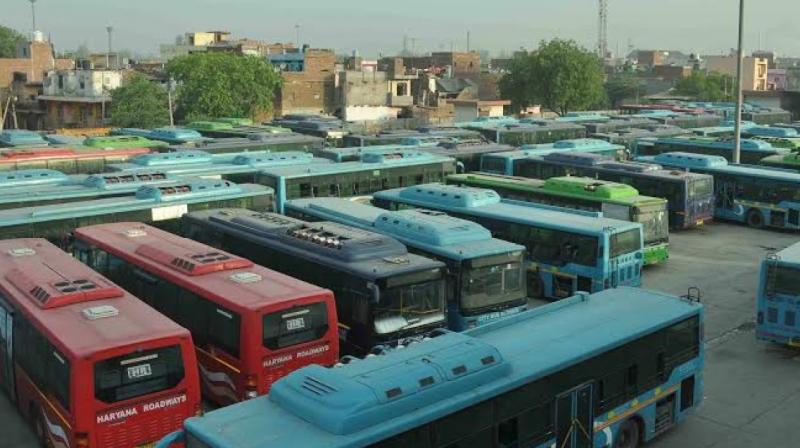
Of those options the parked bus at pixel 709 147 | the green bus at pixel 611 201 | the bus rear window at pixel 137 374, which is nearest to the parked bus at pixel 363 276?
the bus rear window at pixel 137 374

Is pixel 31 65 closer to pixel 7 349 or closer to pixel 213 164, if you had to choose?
pixel 213 164

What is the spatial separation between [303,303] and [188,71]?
52.1 meters

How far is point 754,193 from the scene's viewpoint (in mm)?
30406

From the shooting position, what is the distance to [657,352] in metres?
12.0

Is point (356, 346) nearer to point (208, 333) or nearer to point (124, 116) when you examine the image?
point (208, 333)

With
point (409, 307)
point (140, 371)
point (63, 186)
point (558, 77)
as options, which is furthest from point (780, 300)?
point (558, 77)

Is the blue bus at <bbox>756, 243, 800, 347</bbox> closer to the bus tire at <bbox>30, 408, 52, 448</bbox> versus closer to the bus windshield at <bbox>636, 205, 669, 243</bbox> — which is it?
the bus windshield at <bbox>636, 205, 669, 243</bbox>

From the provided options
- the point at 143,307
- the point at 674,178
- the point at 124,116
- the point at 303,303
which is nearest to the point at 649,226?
the point at 674,178

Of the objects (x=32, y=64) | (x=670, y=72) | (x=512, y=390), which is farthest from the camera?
(x=670, y=72)

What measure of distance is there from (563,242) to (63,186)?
46.6 ft

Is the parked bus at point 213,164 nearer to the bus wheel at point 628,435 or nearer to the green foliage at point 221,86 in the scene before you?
the bus wheel at point 628,435

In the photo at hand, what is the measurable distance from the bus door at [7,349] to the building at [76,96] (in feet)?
171

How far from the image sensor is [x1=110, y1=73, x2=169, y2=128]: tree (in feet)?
181

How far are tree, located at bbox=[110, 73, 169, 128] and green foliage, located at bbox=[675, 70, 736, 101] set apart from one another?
6509cm
